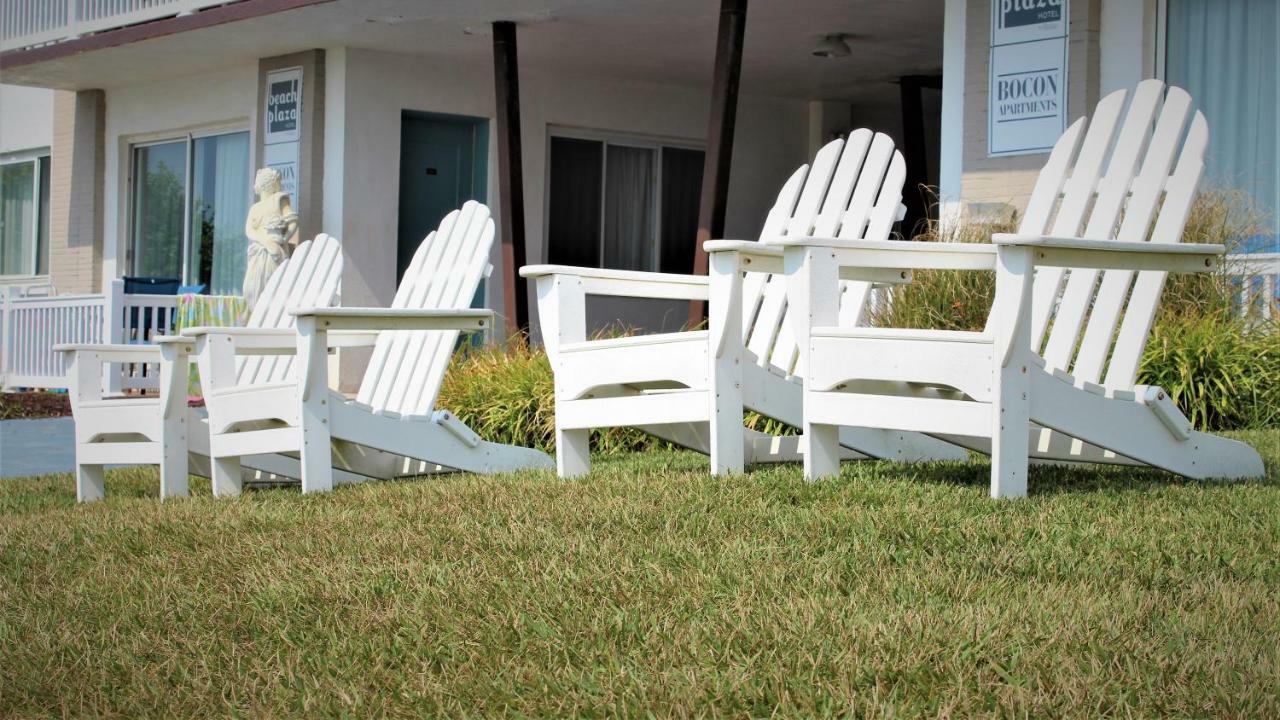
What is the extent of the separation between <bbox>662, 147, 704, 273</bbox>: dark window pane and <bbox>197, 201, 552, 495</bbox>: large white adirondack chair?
8.30m

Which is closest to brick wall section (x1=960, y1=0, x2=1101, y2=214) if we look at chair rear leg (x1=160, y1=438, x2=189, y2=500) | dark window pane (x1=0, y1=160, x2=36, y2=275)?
chair rear leg (x1=160, y1=438, x2=189, y2=500)

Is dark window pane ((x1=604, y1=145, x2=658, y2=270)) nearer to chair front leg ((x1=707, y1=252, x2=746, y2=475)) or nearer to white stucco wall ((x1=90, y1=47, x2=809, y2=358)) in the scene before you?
white stucco wall ((x1=90, y1=47, x2=809, y2=358))

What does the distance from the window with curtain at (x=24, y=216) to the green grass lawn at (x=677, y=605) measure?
42.9ft

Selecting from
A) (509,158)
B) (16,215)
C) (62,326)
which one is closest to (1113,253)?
(509,158)

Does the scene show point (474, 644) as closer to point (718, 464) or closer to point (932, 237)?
point (718, 464)

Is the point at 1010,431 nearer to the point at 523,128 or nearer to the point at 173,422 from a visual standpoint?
the point at 173,422

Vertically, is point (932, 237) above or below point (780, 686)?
above

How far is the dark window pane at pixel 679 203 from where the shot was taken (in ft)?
45.9

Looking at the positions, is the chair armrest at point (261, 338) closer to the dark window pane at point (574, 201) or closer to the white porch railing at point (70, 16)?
the white porch railing at point (70, 16)

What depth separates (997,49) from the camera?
838 centimetres

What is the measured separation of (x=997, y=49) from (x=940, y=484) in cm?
510

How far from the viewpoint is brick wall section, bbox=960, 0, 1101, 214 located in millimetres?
8008

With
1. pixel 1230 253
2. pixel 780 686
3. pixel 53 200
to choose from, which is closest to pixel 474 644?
pixel 780 686

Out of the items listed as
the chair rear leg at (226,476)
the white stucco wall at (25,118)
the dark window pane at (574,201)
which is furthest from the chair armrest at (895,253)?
the white stucco wall at (25,118)
